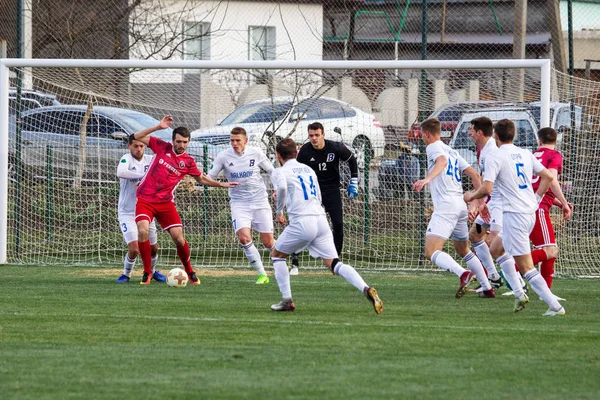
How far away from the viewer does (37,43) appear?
22125mm

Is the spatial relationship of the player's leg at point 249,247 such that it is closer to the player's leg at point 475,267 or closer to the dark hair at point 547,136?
the player's leg at point 475,267

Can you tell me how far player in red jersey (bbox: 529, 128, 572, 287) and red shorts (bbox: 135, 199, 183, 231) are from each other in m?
4.39

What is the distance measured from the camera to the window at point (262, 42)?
2341 centimetres

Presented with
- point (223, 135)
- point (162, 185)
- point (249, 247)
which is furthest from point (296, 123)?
point (162, 185)

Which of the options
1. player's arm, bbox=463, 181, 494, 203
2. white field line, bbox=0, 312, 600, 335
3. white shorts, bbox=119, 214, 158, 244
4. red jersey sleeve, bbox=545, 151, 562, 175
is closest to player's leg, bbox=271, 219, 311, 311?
white field line, bbox=0, 312, 600, 335

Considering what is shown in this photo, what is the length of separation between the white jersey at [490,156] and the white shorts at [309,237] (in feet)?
5.37

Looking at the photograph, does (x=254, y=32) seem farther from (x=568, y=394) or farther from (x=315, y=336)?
(x=568, y=394)

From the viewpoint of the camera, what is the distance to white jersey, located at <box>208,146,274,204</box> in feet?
44.7

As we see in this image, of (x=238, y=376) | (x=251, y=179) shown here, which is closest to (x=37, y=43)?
(x=251, y=179)

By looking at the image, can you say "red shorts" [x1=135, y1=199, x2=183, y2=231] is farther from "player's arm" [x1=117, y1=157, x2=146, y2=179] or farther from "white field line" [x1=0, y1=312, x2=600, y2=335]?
"white field line" [x1=0, y1=312, x2=600, y2=335]

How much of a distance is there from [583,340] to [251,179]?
20.1 ft

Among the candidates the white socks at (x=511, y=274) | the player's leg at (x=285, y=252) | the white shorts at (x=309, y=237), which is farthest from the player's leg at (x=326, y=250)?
the white socks at (x=511, y=274)

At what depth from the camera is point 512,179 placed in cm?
990

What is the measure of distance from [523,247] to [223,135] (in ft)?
25.6
